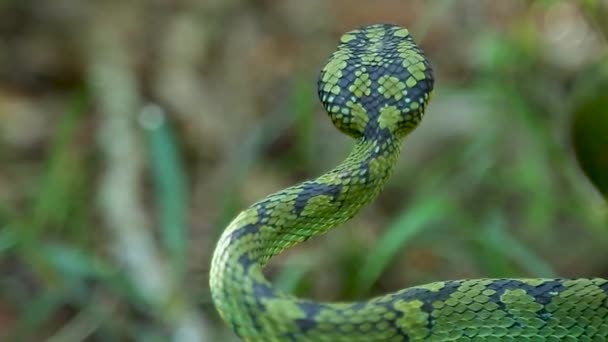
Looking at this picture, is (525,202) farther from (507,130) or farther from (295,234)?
(295,234)

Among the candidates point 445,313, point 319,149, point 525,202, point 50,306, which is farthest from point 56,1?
point 445,313

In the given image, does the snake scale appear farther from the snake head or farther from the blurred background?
the blurred background

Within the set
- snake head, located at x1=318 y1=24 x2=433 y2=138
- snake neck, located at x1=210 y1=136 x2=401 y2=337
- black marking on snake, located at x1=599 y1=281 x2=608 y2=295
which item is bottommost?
black marking on snake, located at x1=599 y1=281 x2=608 y2=295

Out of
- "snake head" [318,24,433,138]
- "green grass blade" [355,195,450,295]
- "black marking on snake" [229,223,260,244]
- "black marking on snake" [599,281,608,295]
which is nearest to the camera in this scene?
"black marking on snake" [229,223,260,244]

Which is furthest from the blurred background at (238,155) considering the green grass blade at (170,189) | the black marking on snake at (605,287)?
the black marking on snake at (605,287)

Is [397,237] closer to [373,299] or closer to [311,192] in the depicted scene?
[311,192]

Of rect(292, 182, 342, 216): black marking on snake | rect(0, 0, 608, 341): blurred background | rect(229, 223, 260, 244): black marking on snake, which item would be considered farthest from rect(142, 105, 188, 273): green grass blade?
rect(229, 223, 260, 244): black marking on snake

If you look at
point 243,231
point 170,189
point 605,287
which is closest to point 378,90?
point 243,231
